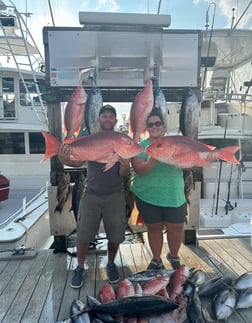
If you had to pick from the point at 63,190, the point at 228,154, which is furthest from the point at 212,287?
the point at 63,190

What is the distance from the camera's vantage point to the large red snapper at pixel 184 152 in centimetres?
195

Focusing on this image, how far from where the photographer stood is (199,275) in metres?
2.38

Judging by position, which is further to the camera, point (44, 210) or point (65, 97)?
point (44, 210)

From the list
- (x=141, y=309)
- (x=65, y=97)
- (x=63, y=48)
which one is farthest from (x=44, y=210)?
(x=141, y=309)

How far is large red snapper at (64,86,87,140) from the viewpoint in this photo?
6.94 feet

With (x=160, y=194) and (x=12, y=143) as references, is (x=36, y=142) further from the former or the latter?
(x=160, y=194)

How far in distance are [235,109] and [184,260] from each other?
28.0 feet

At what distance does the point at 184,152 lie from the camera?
6.47 ft

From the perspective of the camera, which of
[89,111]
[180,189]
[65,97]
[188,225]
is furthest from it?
[188,225]

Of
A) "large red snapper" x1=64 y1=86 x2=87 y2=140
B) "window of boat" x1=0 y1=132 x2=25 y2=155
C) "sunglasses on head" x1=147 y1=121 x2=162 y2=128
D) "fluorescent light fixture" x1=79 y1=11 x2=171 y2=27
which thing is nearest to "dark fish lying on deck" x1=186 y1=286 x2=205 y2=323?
"sunglasses on head" x1=147 y1=121 x2=162 y2=128

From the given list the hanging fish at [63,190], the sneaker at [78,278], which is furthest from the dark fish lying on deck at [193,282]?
the hanging fish at [63,190]

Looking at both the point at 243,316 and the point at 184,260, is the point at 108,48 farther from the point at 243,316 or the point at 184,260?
the point at 243,316

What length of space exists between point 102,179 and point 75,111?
0.68 meters

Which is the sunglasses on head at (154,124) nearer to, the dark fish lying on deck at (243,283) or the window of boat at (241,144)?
the dark fish lying on deck at (243,283)
